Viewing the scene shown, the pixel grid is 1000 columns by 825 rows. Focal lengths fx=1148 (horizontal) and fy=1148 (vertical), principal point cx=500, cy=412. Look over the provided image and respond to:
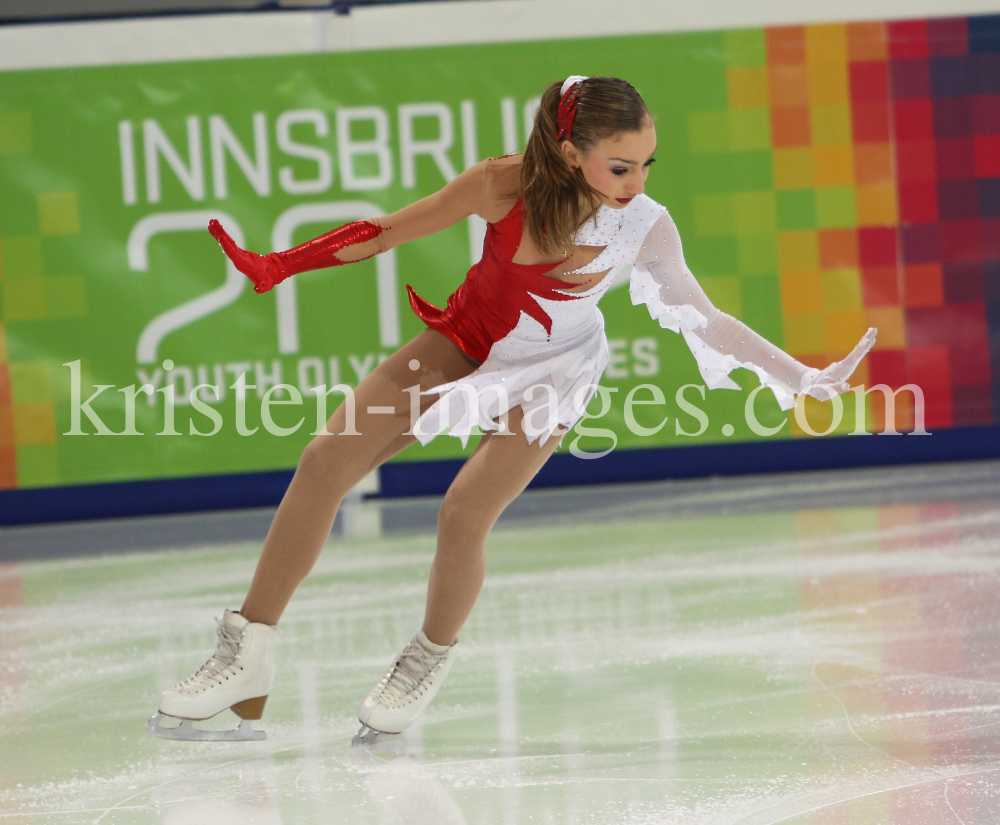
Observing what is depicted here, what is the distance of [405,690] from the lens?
83.9 inches

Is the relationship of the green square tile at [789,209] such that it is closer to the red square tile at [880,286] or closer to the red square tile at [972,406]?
the red square tile at [880,286]

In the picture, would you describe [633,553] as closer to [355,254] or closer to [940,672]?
[940,672]

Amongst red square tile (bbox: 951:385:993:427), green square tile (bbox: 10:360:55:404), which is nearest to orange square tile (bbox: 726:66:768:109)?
red square tile (bbox: 951:385:993:427)

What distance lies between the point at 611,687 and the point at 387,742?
535 millimetres

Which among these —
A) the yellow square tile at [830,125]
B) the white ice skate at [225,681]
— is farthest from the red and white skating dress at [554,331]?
the yellow square tile at [830,125]

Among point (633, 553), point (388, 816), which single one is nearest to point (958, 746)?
point (388, 816)

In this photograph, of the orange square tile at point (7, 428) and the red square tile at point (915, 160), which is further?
the red square tile at point (915, 160)

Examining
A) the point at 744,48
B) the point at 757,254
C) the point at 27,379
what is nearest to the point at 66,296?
the point at 27,379

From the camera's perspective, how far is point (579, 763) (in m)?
1.97

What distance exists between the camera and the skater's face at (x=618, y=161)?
197 cm

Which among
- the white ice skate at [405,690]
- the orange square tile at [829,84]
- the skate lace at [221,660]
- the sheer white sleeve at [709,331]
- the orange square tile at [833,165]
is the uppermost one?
the orange square tile at [829,84]

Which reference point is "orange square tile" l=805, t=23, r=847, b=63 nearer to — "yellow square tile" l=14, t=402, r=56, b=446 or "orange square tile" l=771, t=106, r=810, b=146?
"orange square tile" l=771, t=106, r=810, b=146

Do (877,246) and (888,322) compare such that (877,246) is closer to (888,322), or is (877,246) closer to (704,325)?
(888,322)

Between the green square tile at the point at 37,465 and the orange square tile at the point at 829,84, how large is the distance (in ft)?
12.3
